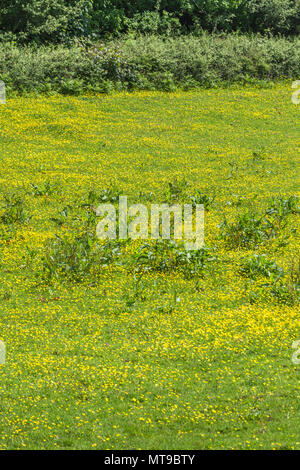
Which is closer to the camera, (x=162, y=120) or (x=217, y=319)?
(x=217, y=319)

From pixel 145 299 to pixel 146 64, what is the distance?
76.2 ft

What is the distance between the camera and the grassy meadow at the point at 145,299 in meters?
8.83

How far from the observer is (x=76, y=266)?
1422 cm

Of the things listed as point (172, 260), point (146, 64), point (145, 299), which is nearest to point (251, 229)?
point (172, 260)

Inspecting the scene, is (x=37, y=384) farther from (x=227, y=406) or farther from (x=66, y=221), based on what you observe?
(x=66, y=221)

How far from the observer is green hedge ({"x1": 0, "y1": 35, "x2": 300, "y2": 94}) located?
3133 centimetres

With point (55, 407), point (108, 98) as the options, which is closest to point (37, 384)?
point (55, 407)

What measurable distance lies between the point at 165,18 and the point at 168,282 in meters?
32.9

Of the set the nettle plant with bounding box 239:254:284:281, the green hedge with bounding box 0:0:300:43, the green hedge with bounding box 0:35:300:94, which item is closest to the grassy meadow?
the nettle plant with bounding box 239:254:284:281

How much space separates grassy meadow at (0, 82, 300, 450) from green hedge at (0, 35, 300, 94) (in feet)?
17.1

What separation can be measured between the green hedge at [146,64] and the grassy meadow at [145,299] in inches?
205

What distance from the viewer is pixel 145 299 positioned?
43.0ft

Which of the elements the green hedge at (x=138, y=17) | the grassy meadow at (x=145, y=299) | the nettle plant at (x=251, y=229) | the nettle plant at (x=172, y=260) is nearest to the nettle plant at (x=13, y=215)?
the grassy meadow at (x=145, y=299)

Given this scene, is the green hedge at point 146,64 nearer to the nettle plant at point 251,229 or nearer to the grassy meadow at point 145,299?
the grassy meadow at point 145,299
